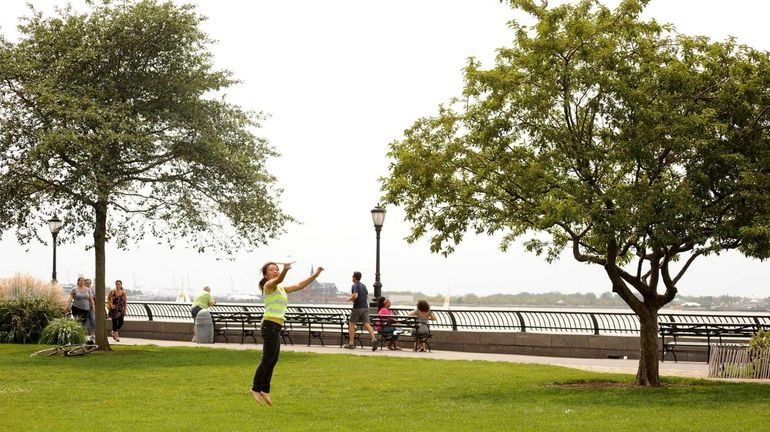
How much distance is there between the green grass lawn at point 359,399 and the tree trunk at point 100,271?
3166mm

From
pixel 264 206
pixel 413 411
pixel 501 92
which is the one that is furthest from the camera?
pixel 264 206

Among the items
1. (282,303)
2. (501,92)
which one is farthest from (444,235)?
(282,303)

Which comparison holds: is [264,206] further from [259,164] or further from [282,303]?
[282,303]

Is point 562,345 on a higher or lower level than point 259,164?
lower

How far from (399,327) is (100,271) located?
7.66 metres

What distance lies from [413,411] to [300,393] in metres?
2.90

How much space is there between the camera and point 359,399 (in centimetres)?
1634

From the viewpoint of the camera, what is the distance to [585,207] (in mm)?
17750

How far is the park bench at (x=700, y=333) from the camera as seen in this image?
25281mm

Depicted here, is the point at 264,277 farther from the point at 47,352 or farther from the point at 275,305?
the point at 47,352

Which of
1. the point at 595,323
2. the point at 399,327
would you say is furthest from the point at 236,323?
the point at 595,323

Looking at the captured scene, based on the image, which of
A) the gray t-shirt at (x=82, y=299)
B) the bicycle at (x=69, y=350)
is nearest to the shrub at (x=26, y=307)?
the gray t-shirt at (x=82, y=299)

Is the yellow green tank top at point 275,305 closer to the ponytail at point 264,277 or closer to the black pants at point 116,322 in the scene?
the ponytail at point 264,277

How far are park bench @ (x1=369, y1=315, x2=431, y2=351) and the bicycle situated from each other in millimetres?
7234
